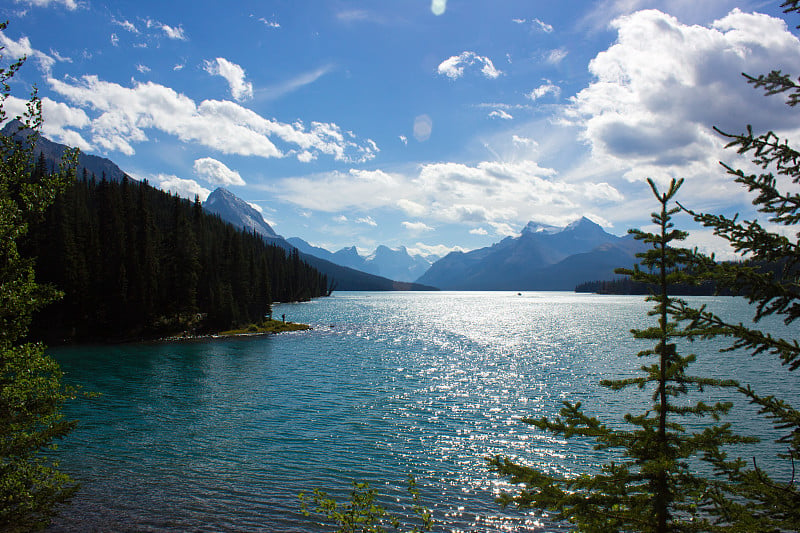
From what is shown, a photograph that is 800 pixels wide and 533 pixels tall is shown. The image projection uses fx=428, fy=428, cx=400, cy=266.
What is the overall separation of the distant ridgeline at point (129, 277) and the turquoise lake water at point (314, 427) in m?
16.8

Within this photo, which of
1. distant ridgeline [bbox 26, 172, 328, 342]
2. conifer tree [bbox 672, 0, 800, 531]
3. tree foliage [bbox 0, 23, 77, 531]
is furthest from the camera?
distant ridgeline [bbox 26, 172, 328, 342]

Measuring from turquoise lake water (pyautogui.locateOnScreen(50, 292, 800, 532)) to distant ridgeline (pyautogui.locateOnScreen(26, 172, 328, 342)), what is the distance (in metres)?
16.8

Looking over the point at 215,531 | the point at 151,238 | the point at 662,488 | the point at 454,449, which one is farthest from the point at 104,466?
the point at 151,238

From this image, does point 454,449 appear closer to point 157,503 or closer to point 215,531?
point 215,531

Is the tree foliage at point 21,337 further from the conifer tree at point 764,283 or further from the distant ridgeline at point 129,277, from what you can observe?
the distant ridgeline at point 129,277

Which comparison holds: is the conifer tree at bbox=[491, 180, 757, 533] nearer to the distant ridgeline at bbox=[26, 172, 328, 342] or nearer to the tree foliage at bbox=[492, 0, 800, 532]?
the tree foliage at bbox=[492, 0, 800, 532]

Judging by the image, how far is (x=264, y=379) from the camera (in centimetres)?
4834

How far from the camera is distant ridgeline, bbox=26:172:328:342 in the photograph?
Answer: 79.9m

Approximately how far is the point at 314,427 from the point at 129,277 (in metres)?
71.0

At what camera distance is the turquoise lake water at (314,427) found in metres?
20.3

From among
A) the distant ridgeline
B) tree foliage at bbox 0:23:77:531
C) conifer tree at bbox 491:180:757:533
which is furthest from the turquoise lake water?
the distant ridgeline

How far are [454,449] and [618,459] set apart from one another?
972cm

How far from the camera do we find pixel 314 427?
31734 millimetres

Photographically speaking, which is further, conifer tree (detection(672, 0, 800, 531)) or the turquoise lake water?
the turquoise lake water
